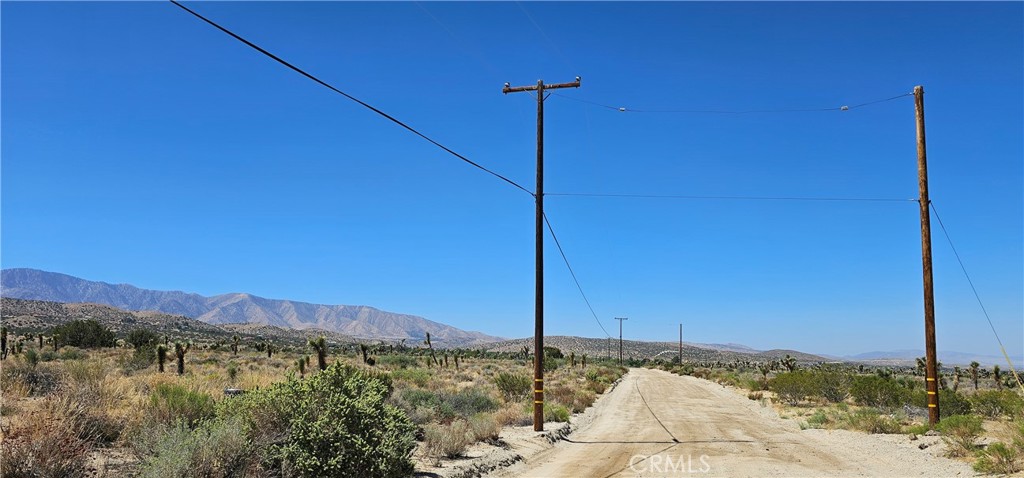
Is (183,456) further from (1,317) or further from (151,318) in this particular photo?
(151,318)

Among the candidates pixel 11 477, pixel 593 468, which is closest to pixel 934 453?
pixel 593 468

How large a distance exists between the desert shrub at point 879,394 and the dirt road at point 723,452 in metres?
5.56

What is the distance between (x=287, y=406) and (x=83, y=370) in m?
7.44

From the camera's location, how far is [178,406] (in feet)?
38.8

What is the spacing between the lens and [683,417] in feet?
84.2

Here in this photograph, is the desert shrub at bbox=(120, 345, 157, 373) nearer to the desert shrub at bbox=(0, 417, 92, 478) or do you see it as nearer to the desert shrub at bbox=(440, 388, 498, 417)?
the desert shrub at bbox=(440, 388, 498, 417)

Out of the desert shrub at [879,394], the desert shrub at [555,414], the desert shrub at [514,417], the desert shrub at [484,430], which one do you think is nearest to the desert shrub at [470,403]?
the desert shrub at [514,417]

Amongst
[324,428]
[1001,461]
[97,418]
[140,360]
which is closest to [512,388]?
[1001,461]

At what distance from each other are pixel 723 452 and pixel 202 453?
12.1 metres

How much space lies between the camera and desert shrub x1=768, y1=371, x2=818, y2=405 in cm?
3319

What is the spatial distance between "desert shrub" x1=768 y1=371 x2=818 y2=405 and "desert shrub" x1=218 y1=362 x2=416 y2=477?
28.0m

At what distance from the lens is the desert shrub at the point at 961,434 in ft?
49.5

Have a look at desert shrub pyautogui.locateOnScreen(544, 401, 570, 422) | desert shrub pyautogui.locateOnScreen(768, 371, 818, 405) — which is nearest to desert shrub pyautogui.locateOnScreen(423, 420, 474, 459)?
desert shrub pyautogui.locateOnScreen(544, 401, 570, 422)

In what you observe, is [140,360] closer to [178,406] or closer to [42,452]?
[178,406]
